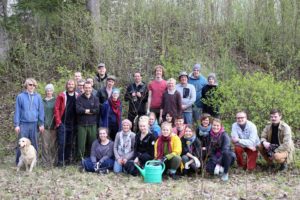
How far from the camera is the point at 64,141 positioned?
28.0 feet

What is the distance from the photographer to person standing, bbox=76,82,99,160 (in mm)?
8219

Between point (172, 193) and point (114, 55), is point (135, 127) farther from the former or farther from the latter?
point (114, 55)

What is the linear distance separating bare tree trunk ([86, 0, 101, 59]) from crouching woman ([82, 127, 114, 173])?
5.15m

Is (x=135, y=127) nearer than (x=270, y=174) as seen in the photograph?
No

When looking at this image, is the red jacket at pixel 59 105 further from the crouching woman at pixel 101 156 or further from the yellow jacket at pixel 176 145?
the yellow jacket at pixel 176 145

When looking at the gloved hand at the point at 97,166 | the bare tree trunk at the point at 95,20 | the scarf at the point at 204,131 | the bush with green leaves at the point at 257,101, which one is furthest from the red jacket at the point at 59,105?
the bare tree trunk at the point at 95,20

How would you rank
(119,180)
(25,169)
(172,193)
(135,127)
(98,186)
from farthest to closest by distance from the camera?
1. (135,127)
2. (25,169)
3. (119,180)
4. (98,186)
5. (172,193)

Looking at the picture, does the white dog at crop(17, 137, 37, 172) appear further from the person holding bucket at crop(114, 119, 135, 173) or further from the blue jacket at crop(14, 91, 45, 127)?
the person holding bucket at crop(114, 119, 135, 173)

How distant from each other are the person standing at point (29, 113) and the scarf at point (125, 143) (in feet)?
5.37

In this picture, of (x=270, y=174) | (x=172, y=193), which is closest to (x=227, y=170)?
(x=270, y=174)

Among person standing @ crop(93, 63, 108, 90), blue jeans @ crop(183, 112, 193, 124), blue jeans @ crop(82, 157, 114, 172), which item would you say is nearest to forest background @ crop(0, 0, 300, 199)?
person standing @ crop(93, 63, 108, 90)

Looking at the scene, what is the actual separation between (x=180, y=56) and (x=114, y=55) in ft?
6.71

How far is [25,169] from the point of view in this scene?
8367 mm

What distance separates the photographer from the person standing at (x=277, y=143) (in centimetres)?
791
